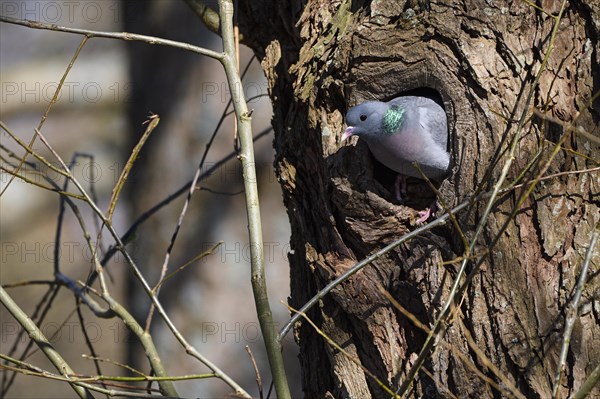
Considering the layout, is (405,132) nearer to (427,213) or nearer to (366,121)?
(366,121)

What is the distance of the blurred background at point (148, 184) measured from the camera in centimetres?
482

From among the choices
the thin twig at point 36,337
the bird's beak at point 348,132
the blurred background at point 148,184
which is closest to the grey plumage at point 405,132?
the bird's beak at point 348,132

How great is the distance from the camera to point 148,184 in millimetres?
4918

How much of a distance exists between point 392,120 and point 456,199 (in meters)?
0.44

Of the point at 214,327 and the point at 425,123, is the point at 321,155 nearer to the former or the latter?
the point at 425,123

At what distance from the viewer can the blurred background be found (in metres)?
4.82

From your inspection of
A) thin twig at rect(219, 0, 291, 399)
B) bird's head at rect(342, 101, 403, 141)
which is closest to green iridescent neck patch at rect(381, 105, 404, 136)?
bird's head at rect(342, 101, 403, 141)

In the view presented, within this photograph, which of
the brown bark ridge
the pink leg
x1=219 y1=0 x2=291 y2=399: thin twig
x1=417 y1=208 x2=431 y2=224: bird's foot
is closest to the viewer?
x1=219 y1=0 x2=291 y2=399: thin twig

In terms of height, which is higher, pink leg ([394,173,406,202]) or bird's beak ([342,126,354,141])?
bird's beak ([342,126,354,141])

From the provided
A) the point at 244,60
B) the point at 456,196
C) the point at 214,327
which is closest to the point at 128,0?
the point at 244,60

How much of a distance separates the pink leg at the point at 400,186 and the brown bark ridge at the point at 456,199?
0.04 metres

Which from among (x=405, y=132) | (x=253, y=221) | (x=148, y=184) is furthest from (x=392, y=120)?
(x=148, y=184)

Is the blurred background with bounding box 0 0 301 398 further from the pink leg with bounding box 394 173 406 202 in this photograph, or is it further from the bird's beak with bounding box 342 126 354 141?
the bird's beak with bounding box 342 126 354 141

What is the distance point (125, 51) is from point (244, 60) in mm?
881
